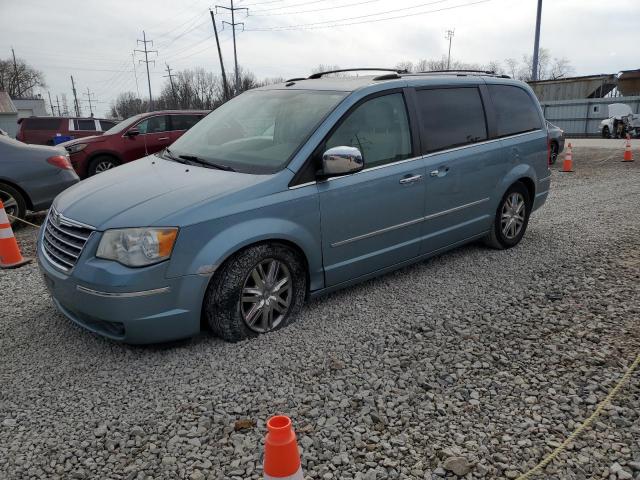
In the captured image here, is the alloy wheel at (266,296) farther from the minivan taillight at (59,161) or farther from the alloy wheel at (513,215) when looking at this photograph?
the minivan taillight at (59,161)

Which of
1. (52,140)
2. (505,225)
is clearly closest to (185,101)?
(52,140)

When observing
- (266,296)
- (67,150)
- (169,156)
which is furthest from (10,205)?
(266,296)

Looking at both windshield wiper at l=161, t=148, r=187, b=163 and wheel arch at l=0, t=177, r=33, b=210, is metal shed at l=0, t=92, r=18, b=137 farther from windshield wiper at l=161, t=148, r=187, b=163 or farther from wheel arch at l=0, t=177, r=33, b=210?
windshield wiper at l=161, t=148, r=187, b=163

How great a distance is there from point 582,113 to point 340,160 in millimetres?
32359

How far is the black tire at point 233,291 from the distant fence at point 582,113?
31.8 metres

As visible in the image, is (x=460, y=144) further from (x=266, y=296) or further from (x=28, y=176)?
(x=28, y=176)

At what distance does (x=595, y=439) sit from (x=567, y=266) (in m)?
2.85

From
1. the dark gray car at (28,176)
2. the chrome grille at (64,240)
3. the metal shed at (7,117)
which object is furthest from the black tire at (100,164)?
the metal shed at (7,117)

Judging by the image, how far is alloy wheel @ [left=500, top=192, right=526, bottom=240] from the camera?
543cm

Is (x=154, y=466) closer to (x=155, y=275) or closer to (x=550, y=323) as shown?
(x=155, y=275)

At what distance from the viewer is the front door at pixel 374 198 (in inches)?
148

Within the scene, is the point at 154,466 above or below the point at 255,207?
below

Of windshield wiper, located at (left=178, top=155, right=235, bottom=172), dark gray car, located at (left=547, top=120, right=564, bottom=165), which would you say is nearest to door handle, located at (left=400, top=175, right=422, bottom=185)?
windshield wiper, located at (left=178, top=155, right=235, bottom=172)

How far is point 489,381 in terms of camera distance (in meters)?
3.02
